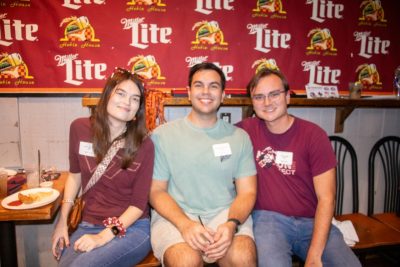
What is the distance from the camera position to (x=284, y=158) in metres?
1.80

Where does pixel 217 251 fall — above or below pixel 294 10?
below

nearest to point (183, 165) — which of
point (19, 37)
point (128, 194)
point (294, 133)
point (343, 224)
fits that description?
point (128, 194)

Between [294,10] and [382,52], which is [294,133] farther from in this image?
[382,52]

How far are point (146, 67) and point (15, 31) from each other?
1005 millimetres

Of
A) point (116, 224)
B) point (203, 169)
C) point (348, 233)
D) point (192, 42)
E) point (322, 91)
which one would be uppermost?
point (192, 42)

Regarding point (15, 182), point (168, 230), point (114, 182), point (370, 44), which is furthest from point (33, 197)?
point (370, 44)

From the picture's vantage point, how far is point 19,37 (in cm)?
211

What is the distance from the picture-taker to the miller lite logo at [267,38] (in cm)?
240

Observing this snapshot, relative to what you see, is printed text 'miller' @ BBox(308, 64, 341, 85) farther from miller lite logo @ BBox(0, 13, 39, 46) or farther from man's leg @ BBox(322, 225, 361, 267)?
miller lite logo @ BBox(0, 13, 39, 46)

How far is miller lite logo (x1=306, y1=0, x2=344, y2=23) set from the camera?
2450 mm

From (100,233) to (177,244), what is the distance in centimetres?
43

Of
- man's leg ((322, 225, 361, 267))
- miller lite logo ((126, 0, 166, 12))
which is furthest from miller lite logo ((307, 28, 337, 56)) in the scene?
man's leg ((322, 225, 361, 267))

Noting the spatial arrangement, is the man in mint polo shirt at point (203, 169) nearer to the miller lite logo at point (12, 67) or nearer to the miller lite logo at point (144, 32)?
the miller lite logo at point (144, 32)

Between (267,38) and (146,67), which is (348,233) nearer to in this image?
(267,38)
